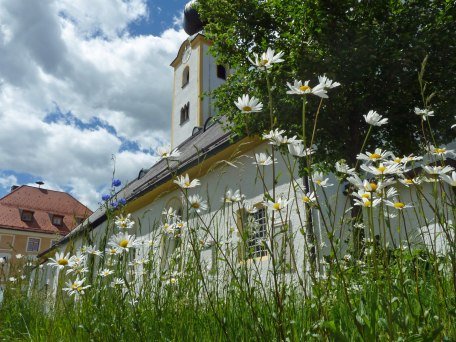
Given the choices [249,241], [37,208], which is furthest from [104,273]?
[37,208]

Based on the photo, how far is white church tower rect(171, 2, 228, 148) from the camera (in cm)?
2775

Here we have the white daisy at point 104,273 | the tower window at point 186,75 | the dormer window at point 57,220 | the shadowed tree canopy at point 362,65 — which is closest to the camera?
the white daisy at point 104,273

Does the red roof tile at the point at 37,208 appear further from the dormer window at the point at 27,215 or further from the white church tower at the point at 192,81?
the white church tower at the point at 192,81

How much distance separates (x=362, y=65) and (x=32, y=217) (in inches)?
1717

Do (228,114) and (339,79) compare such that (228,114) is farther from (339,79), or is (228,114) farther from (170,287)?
(170,287)

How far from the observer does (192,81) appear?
1160 inches

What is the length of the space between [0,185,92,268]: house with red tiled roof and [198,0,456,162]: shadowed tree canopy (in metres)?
35.1

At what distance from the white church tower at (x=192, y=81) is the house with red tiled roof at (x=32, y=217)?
1617 cm

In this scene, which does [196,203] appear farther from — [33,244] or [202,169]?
[33,244]

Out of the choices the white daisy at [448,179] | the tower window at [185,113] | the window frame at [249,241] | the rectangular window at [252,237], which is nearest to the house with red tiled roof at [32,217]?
the tower window at [185,113]

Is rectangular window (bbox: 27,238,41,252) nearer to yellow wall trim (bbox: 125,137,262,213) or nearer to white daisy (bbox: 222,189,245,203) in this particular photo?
yellow wall trim (bbox: 125,137,262,213)

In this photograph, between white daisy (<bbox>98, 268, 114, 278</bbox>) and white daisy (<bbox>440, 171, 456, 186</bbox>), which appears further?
white daisy (<bbox>98, 268, 114, 278</bbox>)

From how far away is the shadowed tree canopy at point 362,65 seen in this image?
7.54m

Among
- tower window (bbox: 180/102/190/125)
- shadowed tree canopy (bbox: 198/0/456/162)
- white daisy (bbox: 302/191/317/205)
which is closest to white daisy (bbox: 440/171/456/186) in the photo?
white daisy (bbox: 302/191/317/205)
